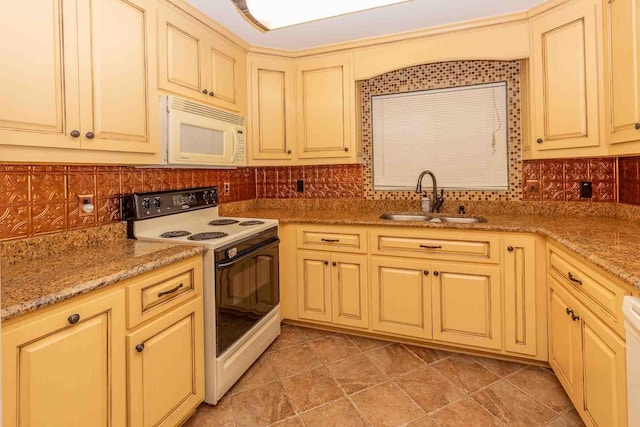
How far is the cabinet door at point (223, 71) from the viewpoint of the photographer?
234 centimetres

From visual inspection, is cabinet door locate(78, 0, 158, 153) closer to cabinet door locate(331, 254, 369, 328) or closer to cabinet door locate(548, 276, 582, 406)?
cabinet door locate(331, 254, 369, 328)

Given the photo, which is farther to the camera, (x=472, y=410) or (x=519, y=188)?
(x=519, y=188)

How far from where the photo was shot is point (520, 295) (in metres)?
2.12

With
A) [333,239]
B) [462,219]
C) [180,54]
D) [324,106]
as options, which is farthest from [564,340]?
[180,54]

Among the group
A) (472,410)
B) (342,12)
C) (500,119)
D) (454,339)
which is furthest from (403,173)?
(472,410)

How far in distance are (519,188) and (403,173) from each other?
33.8 inches

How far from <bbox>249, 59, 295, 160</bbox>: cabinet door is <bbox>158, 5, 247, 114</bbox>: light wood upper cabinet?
0.45ft

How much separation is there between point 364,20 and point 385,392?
91.3 inches

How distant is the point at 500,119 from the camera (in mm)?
2689

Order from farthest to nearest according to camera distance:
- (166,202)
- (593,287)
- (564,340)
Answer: (166,202) < (564,340) < (593,287)

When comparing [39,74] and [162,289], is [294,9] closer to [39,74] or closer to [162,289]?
[39,74]

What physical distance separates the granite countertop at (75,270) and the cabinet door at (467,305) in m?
1.50

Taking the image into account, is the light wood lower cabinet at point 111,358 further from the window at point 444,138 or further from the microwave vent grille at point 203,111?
the window at point 444,138

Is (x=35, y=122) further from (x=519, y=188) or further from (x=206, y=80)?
(x=519, y=188)
